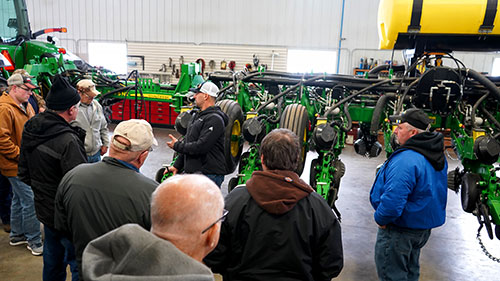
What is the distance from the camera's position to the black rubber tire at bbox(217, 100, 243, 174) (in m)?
4.74

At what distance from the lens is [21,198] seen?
148 inches

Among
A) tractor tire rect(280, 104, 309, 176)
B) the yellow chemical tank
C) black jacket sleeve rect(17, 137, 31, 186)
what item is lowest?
black jacket sleeve rect(17, 137, 31, 186)

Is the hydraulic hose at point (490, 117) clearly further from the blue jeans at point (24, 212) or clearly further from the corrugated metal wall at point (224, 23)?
the corrugated metal wall at point (224, 23)

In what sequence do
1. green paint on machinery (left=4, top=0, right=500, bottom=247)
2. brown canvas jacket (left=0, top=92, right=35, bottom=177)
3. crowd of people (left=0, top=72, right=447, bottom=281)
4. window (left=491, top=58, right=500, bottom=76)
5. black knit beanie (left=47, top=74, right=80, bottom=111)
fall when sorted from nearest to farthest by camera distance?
1. crowd of people (left=0, top=72, right=447, bottom=281)
2. black knit beanie (left=47, top=74, right=80, bottom=111)
3. brown canvas jacket (left=0, top=92, right=35, bottom=177)
4. green paint on machinery (left=4, top=0, right=500, bottom=247)
5. window (left=491, top=58, right=500, bottom=76)

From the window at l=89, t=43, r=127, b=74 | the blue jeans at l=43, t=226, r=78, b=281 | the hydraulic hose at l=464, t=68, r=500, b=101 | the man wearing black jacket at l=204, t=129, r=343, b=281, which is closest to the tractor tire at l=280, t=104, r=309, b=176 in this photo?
the hydraulic hose at l=464, t=68, r=500, b=101

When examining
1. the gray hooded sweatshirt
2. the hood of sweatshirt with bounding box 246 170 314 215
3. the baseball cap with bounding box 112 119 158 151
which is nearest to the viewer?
the gray hooded sweatshirt

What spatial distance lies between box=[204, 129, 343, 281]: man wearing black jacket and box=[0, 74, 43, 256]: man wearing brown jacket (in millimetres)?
2717

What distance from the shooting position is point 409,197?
285 cm

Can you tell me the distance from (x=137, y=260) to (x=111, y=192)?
2.99 feet

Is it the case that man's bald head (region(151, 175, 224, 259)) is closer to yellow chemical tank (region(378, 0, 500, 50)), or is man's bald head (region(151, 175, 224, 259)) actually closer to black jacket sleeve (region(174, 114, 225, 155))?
black jacket sleeve (region(174, 114, 225, 155))

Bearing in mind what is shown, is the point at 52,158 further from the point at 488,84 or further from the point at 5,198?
the point at 488,84

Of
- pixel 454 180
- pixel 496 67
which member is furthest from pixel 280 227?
pixel 496 67

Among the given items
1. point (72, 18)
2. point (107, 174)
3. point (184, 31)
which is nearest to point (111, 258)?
point (107, 174)

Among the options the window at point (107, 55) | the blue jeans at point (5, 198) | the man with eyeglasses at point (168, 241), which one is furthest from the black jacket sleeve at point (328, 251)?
the window at point (107, 55)
